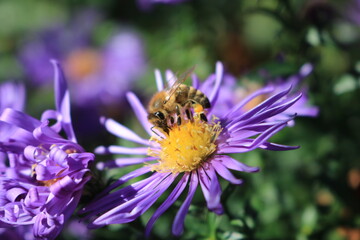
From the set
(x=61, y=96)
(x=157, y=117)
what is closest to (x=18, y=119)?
(x=61, y=96)

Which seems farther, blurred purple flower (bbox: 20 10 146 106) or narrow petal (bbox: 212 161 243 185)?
blurred purple flower (bbox: 20 10 146 106)

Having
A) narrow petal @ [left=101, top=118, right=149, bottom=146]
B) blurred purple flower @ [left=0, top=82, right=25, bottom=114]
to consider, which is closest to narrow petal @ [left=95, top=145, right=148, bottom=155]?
narrow petal @ [left=101, top=118, right=149, bottom=146]

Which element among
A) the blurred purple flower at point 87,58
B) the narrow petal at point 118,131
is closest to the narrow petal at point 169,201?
the narrow petal at point 118,131

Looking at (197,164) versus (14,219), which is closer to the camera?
(14,219)

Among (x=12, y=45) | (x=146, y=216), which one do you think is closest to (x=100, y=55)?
(x=12, y=45)

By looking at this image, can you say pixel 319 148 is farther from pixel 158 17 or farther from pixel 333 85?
pixel 158 17

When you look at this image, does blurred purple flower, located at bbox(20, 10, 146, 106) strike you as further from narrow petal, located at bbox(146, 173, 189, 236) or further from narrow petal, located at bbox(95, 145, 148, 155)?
narrow petal, located at bbox(146, 173, 189, 236)
